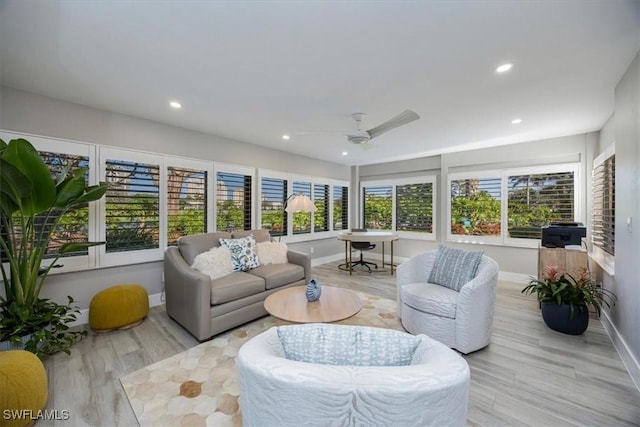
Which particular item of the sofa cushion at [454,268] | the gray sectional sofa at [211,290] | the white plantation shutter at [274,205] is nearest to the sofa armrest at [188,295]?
the gray sectional sofa at [211,290]

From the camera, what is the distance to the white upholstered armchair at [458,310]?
226 cm

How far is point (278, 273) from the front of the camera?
3.24 metres

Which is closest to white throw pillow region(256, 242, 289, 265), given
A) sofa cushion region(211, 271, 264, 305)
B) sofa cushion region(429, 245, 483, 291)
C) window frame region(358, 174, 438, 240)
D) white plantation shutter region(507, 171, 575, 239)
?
sofa cushion region(211, 271, 264, 305)

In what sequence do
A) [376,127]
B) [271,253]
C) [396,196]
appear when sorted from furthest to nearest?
[396,196] → [271,253] → [376,127]

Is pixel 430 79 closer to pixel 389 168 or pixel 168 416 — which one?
pixel 168 416

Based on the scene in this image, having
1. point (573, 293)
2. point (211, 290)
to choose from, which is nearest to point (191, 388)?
point (211, 290)

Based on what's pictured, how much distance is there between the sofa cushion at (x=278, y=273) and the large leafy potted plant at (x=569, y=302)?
9.30 ft

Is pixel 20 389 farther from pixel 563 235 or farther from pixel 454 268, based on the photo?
pixel 563 235

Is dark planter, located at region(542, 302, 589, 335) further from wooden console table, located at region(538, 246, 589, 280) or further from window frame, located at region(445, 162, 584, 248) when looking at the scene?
window frame, located at region(445, 162, 584, 248)

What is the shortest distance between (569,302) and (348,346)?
3.03 meters

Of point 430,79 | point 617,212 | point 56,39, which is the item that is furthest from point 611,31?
Result: point 56,39

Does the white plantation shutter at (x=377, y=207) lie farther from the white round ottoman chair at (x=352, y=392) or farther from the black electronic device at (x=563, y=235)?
the white round ottoman chair at (x=352, y=392)

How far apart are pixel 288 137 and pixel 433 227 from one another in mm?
3670

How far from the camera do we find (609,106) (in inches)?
111
